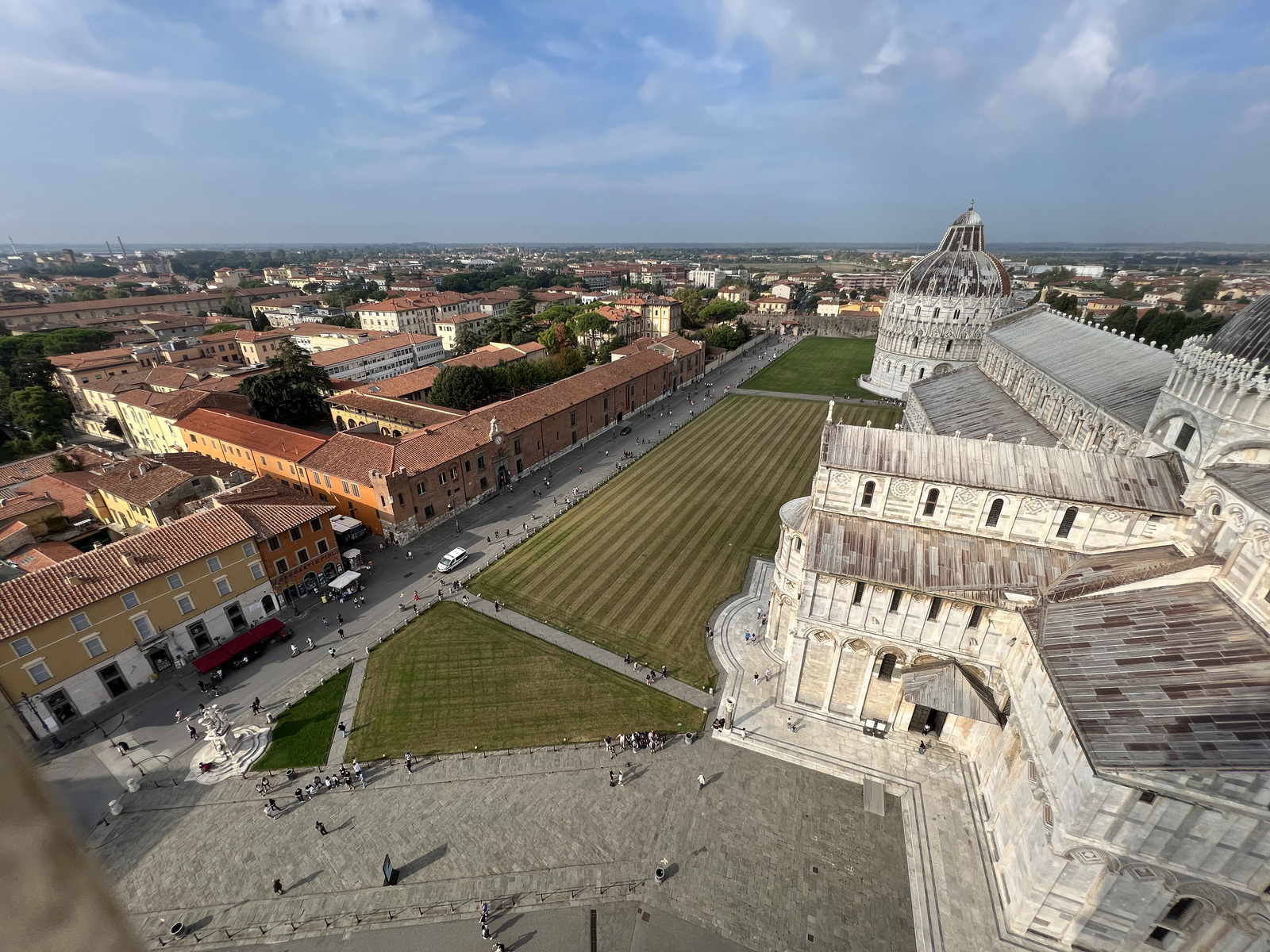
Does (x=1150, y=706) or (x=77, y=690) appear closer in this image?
(x=1150, y=706)

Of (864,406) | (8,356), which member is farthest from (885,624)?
(8,356)

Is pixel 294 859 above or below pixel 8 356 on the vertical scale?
below

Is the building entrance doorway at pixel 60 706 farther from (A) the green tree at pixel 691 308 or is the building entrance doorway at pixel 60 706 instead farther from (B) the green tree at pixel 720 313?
(B) the green tree at pixel 720 313

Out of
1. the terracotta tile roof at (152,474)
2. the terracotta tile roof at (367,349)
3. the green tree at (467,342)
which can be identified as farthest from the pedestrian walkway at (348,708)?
the green tree at (467,342)

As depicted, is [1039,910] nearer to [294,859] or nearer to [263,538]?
[294,859]

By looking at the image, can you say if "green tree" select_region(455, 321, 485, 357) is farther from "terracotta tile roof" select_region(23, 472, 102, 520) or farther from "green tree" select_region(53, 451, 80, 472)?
"terracotta tile roof" select_region(23, 472, 102, 520)
